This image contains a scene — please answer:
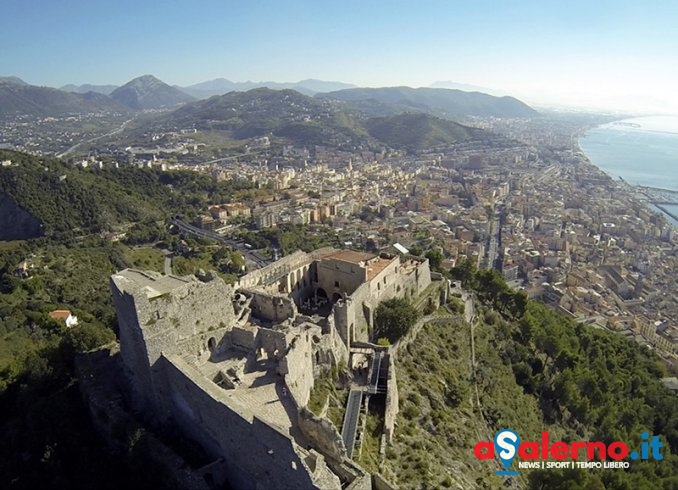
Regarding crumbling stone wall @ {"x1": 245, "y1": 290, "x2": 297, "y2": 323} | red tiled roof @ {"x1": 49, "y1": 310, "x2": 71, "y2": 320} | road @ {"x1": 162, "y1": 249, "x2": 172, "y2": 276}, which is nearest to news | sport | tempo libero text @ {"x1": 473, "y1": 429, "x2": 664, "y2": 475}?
crumbling stone wall @ {"x1": 245, "y1": 290, "x2": 297, "y2": 323}

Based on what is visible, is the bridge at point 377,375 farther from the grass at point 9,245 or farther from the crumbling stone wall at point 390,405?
the grass at point 9,245

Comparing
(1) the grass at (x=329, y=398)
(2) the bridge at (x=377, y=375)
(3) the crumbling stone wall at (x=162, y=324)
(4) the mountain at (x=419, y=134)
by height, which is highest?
(3) the crumbling stone wall at (x=162, y=324)

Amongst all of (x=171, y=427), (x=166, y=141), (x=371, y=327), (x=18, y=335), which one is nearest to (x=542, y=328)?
(x=371, y=327)

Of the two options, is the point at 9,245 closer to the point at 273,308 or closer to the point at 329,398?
the point at 273,308

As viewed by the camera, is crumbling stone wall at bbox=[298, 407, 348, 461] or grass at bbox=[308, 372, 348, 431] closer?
crumbling stone wall at bbox=[298, 407, 348, 461]

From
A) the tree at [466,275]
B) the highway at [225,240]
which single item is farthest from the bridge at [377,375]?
the highway at [225,240]

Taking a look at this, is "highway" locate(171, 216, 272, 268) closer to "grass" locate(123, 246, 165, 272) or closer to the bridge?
"grass" locate(123, 246, 165, 272)
